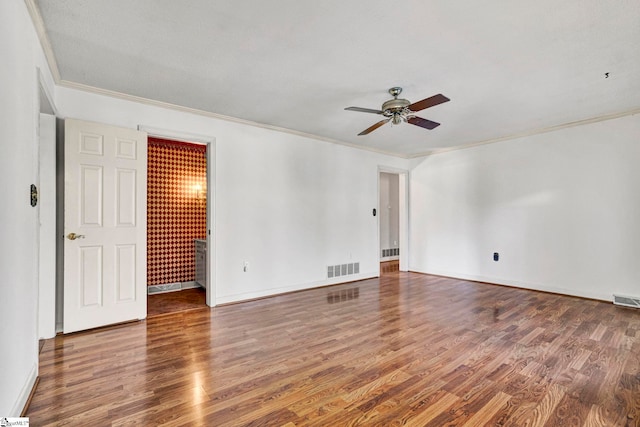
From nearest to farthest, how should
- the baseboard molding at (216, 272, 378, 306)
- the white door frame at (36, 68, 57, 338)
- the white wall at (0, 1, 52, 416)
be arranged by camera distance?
the white wall at (0, 1, 52, 416) < the white door frame at (36, 68, 57, 338) < the baseboard molding at (216, 272, 378, 306)

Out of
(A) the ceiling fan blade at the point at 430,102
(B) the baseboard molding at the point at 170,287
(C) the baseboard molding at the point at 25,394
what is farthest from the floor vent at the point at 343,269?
(C) the baseboard molding at the point at 25,394

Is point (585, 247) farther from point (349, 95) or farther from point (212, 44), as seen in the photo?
point (212, 44)

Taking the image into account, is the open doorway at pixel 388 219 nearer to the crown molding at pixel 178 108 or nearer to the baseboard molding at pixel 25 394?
the crown molding at pixel 178 108

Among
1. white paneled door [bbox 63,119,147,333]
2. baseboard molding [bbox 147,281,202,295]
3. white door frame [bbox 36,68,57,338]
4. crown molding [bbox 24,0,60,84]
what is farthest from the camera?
baseboard molding [bbox 147,281,202,295]

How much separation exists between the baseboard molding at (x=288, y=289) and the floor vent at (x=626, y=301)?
3.38m

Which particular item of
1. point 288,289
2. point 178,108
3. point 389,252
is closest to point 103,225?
point 178,108

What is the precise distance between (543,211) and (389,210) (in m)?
3.86

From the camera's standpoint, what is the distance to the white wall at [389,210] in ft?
26.2

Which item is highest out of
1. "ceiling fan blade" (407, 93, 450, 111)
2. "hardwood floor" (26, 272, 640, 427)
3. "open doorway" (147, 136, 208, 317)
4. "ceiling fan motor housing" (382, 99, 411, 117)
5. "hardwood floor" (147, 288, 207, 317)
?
"ceiling fan motor housing" (382, 99, 411, 117)

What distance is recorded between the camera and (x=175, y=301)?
4.27 m

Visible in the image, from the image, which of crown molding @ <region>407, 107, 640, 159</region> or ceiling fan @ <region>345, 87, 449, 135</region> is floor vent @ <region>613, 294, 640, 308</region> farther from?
ceiling fan @ <region>345, 87, 449, 135</region>

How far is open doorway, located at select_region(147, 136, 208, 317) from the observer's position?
4918 mm

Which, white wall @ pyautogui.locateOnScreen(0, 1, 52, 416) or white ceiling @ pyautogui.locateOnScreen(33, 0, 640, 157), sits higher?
white ceiling @ pyautogui.locateOnScreen(33, 0, 640, 157)

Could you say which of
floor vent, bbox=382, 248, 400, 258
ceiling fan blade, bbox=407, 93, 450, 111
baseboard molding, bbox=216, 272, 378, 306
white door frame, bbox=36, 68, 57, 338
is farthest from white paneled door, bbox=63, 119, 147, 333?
floor vent, bbox=382, 248, 400, 258
